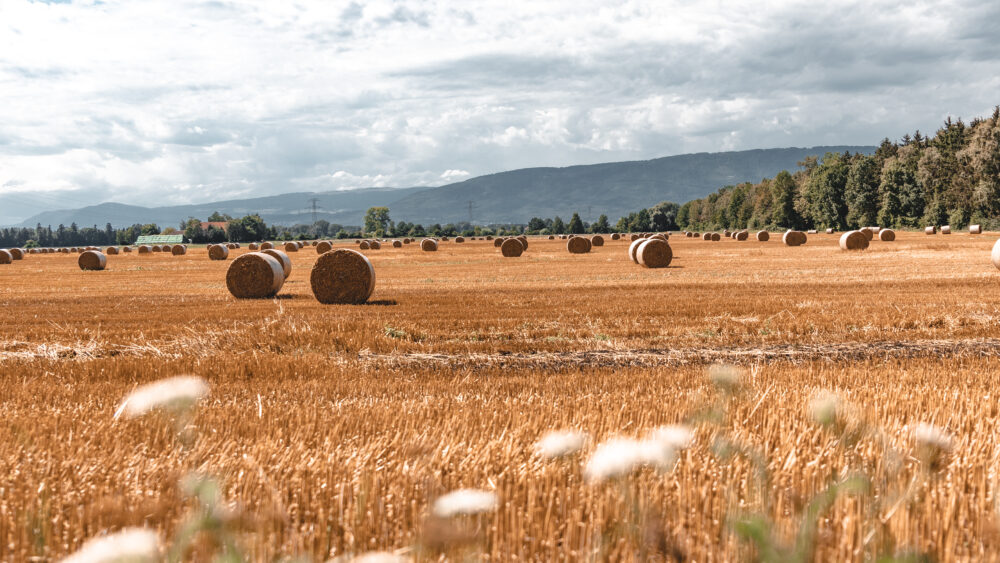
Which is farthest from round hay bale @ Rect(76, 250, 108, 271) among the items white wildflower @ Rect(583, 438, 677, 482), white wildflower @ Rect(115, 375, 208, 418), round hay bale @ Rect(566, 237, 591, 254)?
white wildflower @ Rect(583, 438, 677, 482)

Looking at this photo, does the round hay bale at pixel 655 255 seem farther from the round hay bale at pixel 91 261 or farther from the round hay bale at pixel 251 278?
the round hay bale at pixel 91 261

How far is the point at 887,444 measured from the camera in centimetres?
484

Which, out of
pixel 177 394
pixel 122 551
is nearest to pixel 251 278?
pixel 177 394

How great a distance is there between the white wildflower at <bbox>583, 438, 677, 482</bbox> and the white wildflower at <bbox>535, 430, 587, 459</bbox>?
18 centimetres

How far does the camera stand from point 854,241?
2336 inches

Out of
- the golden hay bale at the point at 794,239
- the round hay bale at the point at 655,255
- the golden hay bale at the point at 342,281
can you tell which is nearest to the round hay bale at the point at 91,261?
the golden hay bale at the point at 342,281

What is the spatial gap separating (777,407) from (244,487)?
14.3 ft

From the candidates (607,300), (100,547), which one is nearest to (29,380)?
(100,547)

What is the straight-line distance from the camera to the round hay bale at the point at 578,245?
67.5m

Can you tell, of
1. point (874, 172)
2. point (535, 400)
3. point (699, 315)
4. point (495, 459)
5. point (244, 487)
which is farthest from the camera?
point (874, 172)

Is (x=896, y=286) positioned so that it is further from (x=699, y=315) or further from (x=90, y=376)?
(x=90, y=376)

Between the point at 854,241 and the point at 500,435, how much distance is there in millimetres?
61060

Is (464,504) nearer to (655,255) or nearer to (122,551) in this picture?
(122,551)

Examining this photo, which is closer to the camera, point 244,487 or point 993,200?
point 244,487
